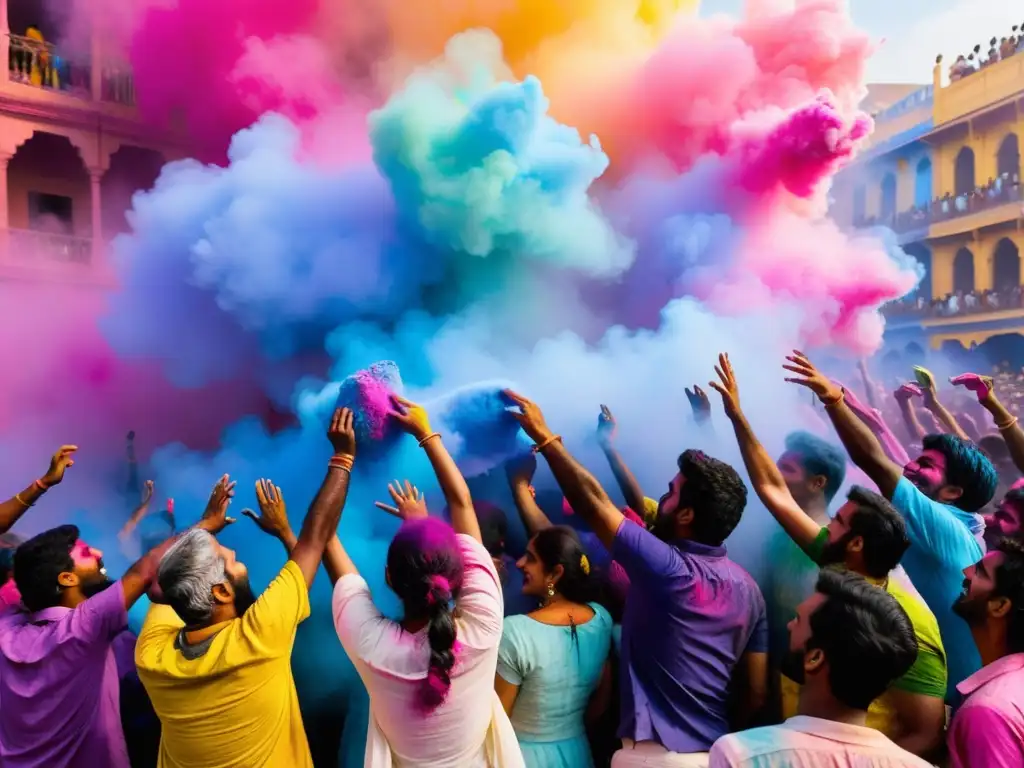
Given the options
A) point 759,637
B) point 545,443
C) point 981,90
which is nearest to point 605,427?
point 545,443

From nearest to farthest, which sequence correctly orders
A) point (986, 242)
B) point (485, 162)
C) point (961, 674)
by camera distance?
point (961, 674) < point (485, 162) < point (986, 242)

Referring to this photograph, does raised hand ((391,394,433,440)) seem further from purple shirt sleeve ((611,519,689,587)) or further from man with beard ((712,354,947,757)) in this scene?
man with beard ((712,354,947,757))

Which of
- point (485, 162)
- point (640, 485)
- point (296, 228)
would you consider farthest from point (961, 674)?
point (296, 228)

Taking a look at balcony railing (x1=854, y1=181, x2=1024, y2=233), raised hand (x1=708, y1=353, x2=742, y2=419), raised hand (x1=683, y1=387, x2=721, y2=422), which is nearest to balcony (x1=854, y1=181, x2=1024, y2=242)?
balcony railing (x1=854, y1=181, x2=1024, y2=233)

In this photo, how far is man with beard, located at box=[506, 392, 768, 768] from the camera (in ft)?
8.41

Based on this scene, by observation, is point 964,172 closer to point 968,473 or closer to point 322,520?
point 968,473

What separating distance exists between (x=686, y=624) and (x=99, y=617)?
1802mm

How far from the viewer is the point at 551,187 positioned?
3.61m

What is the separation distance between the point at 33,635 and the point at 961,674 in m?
3.21

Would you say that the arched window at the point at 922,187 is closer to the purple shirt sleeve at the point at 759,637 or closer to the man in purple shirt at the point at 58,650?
the purple shirt sleeve at the point at 759,637

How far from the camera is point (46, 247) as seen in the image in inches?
135

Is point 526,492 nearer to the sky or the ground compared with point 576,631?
nearer to the sky

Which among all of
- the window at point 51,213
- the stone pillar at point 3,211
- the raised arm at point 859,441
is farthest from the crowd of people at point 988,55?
the stone pillar at point 3,211

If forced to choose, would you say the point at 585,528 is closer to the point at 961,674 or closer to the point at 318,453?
the point at 318,453
